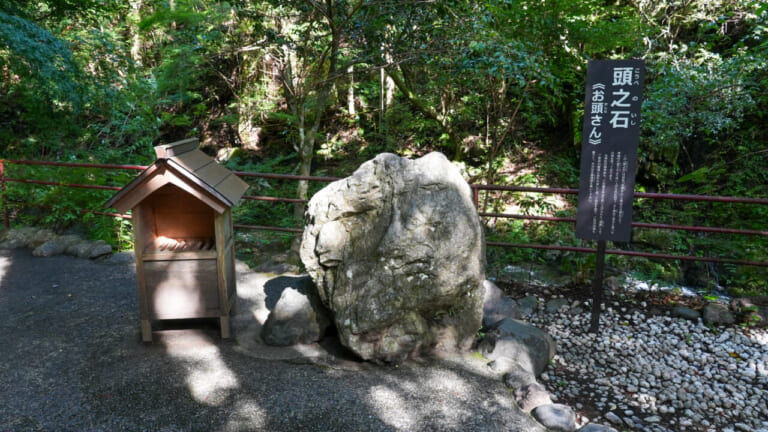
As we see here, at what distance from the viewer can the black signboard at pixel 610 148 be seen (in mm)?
3943

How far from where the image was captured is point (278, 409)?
2848mm

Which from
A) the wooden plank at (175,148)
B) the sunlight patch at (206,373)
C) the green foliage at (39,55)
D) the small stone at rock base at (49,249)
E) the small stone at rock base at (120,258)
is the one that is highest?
the green foliage at (39,55)

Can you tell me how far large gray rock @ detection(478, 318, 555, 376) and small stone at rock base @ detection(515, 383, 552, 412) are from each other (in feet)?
1.32

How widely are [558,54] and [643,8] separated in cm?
215

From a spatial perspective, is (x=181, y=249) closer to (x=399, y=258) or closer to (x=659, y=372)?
(x=399, y=258)

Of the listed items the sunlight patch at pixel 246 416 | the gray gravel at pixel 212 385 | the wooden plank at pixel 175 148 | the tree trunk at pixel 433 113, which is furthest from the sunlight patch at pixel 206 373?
the tree trunk at pixel 433 113

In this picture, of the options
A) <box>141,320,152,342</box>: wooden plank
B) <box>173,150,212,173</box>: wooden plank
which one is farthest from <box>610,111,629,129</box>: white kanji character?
<box>141,320,152,342</box>: wooden plank

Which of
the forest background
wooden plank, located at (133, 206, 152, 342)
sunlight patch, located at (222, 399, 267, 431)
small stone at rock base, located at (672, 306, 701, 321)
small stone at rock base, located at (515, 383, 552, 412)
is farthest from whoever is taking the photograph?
the forest background

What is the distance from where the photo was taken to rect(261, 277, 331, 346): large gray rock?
3627 mm

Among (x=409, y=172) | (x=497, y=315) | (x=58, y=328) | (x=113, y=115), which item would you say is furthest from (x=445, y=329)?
(x=113, y=115)

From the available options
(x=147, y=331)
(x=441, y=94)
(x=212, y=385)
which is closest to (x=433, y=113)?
(x=441, y=94)

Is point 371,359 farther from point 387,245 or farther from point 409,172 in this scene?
point 409,172

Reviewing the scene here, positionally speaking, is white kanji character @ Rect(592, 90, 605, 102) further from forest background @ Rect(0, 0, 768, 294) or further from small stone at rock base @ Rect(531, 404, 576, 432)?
small stone at rock base @ Rect(531, 404, 576, 432)

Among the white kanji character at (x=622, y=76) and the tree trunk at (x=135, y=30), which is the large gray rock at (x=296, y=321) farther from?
the tree trunk at (x=135, y=30)
